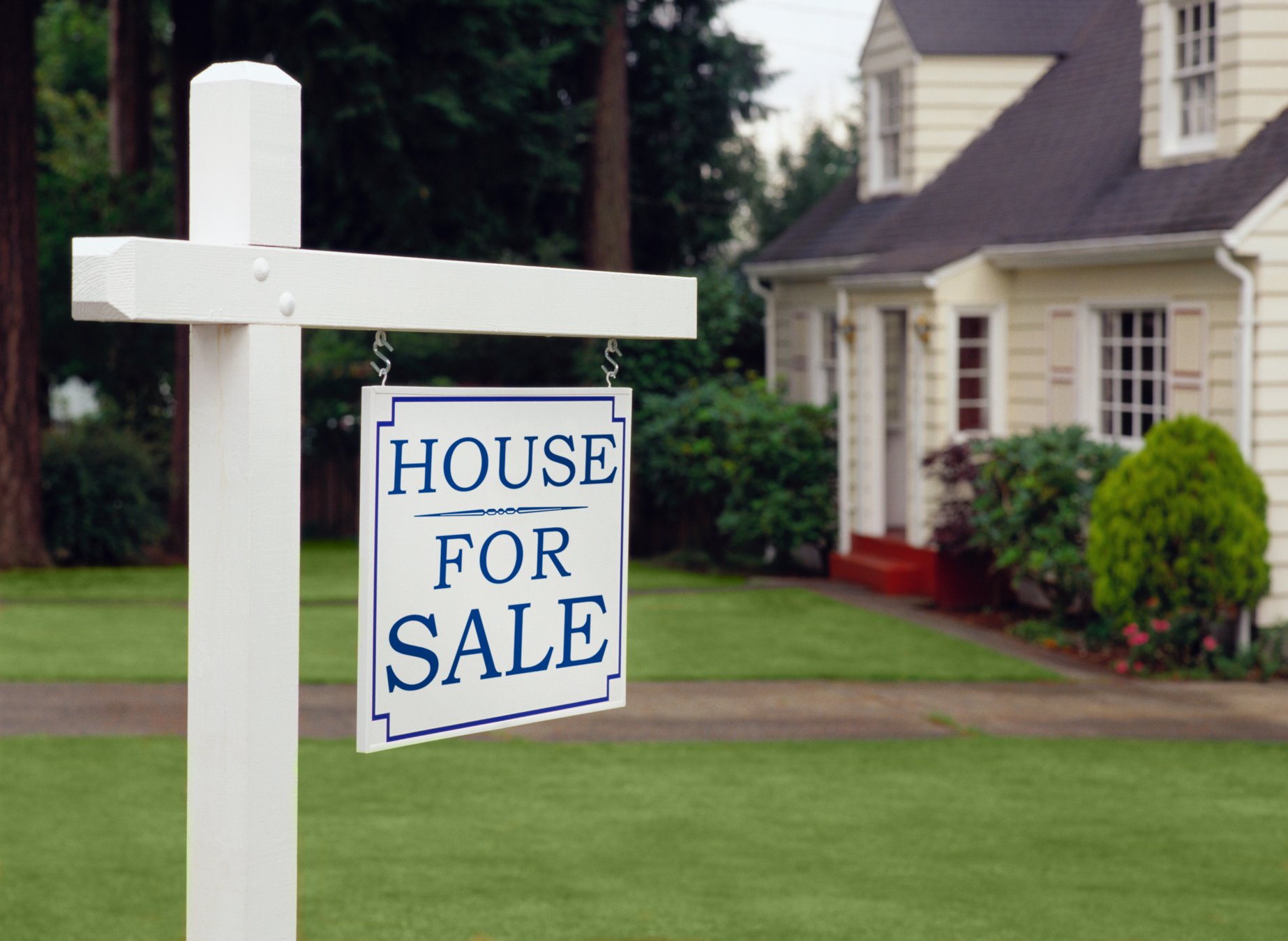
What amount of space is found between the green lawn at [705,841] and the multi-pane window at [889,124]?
1158 centimetres

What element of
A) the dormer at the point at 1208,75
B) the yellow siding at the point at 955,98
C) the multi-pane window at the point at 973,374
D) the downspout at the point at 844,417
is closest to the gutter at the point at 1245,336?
the dormer at the point at 1208,75

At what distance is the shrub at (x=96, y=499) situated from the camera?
19.2 meters

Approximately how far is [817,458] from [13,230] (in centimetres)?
888

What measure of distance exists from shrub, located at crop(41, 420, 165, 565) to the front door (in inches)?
328

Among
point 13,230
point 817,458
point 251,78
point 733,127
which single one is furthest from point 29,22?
point 251,78

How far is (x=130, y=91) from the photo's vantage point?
25.2 metres

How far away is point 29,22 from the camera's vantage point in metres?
17.7

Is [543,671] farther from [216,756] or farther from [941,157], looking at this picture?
[941,157]

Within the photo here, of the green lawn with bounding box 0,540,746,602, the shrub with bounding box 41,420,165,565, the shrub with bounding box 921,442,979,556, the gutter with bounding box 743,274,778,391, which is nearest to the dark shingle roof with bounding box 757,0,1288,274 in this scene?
the gutter with bounding box 743,274,778,391

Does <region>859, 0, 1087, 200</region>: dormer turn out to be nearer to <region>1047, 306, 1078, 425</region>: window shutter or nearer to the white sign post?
<region>1047, 306, 1078, 425</region>: window shutter

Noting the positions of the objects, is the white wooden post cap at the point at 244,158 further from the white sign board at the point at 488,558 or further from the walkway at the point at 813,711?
the walkway at the point at 813,711

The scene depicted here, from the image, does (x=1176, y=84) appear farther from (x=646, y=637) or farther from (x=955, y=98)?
(x=646, y=637)

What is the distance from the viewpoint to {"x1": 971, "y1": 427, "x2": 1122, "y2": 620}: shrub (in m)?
14.1

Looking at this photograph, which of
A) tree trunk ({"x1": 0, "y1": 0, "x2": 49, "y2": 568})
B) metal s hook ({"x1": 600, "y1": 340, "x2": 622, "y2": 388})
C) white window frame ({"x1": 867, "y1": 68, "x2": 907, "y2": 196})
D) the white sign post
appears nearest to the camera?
the white sign post
